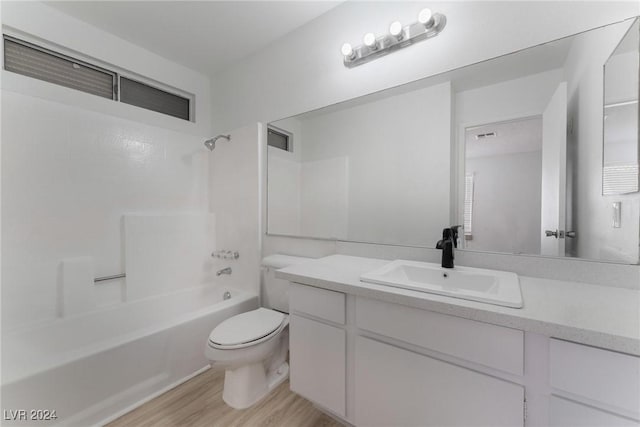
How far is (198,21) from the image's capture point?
5.96ft

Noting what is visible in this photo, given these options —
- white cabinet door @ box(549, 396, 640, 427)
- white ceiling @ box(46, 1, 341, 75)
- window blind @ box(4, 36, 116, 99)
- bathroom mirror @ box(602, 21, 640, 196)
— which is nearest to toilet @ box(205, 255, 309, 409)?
white cabinet door @ box(549, 396, 640, 427)

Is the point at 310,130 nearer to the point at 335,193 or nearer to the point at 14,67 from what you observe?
the point at 335,193

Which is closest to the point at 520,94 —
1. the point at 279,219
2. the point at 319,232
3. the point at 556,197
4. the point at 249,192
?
the point at 556,197

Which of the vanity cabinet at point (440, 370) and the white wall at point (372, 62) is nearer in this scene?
the vanity cabinet at point (440, 370)

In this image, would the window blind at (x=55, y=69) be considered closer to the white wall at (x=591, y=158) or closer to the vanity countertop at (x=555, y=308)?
the vanity countertop at (x=555, y=308)

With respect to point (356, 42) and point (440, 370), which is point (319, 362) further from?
point (356, 42)

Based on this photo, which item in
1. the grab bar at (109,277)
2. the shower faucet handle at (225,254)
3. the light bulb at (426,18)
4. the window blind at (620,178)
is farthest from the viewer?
the shower faucet handle at (225,254)

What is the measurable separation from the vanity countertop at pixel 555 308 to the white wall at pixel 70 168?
1751 mm

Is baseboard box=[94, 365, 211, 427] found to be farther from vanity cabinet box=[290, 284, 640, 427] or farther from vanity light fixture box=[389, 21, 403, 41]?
vanity light fixture box=[389, 21, 403, 41]

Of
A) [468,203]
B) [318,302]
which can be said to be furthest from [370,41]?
[318,302]

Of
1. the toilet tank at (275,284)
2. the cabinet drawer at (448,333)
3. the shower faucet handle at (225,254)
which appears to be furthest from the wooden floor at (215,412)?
the shower faucet handle at (225,254)

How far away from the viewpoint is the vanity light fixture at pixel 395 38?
1309mm

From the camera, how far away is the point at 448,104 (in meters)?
1.35

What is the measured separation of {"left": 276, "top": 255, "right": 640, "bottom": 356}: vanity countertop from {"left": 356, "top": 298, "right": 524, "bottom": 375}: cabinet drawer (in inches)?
1.6
